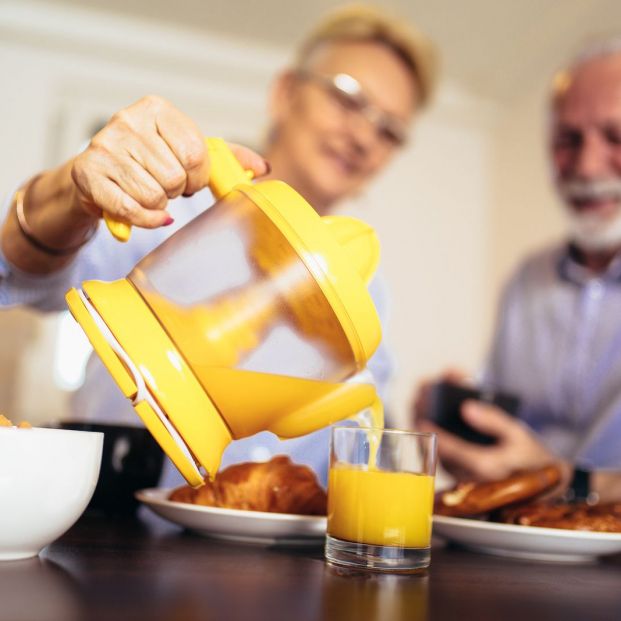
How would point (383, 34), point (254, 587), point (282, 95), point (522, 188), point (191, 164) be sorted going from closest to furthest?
point (254, 587) < point (191, 164) < point (383, 34) < point (282, 95) < point (522, 188)

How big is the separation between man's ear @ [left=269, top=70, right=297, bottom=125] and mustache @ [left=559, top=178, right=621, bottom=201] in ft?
2.47

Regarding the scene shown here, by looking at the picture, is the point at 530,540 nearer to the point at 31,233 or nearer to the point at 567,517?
the point at 567,517

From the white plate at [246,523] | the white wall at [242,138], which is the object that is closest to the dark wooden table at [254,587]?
the white plate at [246,523]

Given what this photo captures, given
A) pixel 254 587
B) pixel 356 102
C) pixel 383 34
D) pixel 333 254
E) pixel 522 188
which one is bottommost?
pixel 254 587

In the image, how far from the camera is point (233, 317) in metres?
0.53

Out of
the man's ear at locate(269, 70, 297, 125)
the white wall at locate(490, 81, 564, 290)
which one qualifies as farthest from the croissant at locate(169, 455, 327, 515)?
the white wall at locate(490, 81, 564, 290)

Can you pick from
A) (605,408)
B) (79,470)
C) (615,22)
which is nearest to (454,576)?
(79,470)

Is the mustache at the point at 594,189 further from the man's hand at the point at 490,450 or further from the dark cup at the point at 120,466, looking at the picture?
the dark cup at the point at 120,466

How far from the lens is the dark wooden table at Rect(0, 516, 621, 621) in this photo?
15.4 inches

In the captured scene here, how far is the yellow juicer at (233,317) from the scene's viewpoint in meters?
0.52

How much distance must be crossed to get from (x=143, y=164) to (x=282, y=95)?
4.05ft

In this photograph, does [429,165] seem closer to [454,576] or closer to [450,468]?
[450,468]

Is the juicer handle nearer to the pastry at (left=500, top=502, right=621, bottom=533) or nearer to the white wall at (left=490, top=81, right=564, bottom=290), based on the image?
the pastry at (left=500, top=502, right=621, bottom=533)

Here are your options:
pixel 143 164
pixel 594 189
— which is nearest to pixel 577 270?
pixel 594 189
